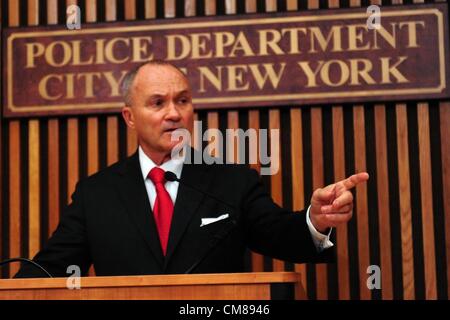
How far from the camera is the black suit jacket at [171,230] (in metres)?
2.58

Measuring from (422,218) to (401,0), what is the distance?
0.92 meters

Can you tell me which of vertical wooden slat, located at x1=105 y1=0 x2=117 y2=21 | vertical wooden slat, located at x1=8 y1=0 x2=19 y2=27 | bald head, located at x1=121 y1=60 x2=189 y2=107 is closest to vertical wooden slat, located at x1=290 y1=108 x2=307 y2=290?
bald head, located at x1=121 y1=60 x2=189 y2=107

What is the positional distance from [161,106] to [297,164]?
0.80 meters

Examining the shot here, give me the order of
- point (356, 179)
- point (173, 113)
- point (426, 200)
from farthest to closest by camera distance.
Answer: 1. point (426, 200)
2. point (173, 113)
3. point (356, 179)

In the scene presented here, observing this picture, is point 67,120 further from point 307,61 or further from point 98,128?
point 307,61

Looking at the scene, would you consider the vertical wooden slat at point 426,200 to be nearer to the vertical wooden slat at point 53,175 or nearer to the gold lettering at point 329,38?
the gold lettering at point 329,38

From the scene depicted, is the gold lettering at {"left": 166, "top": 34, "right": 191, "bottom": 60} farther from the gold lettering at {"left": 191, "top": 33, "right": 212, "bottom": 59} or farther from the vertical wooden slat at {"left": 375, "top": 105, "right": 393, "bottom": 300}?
the vertical wooden slat at {"left": 375, "top": 105, "right": 393, "bottom": 300}

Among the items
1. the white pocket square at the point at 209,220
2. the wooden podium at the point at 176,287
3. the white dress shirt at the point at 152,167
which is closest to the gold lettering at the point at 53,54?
the white dress shirt at the point at 152,167

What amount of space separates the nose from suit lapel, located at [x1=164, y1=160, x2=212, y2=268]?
18 centimetres

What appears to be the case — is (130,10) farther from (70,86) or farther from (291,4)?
(291,4)

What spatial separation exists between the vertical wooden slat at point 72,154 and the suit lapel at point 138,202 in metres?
0.71

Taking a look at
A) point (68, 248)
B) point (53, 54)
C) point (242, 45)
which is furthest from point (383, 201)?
point (53, 54)

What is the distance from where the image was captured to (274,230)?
259cm

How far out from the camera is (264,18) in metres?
3.48
